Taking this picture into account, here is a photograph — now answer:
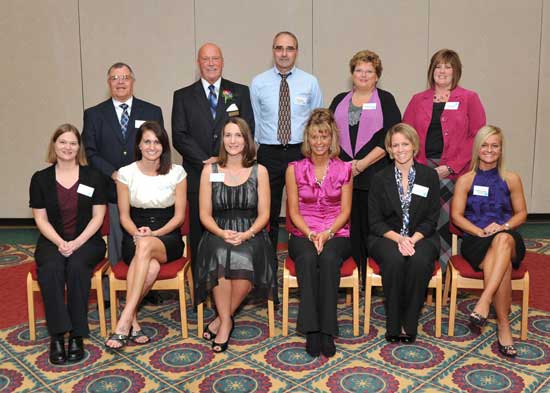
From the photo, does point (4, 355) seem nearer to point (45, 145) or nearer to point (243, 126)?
point (243, 126)

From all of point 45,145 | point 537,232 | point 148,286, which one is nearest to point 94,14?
point 45,145

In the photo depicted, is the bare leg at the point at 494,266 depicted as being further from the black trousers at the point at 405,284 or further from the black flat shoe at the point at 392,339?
the black flat shoe at the point at 392,339

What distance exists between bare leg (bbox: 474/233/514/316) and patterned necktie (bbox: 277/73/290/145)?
1.57 m

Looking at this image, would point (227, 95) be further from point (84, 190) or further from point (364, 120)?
point (84, 190)

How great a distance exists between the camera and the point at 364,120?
3717 mm

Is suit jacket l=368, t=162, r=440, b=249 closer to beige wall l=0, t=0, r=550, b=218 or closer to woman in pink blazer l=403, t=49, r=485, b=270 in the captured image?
woman in pink blazer l=403, t=49, r=485, b=270

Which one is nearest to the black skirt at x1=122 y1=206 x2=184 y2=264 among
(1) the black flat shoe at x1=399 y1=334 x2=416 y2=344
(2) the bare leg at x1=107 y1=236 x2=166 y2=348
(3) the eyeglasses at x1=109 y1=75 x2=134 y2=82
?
(2) the bare leg at x1=107 y1=236 x2=166 y2=348

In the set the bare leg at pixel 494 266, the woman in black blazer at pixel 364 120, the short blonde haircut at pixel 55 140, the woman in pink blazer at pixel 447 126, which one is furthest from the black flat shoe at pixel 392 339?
the short blonde haircut at pixel 55 140

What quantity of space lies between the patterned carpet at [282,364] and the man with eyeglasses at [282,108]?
3.90ft

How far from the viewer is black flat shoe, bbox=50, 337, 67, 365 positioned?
300 cm

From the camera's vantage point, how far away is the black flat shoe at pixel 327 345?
3.04m

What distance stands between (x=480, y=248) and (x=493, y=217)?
271 millimetres

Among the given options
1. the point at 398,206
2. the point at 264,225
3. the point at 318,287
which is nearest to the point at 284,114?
the point at 264,225

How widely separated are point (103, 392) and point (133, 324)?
67 cm
